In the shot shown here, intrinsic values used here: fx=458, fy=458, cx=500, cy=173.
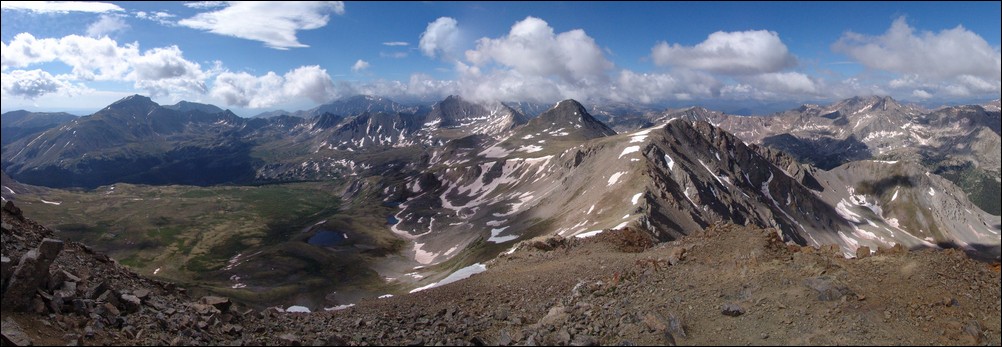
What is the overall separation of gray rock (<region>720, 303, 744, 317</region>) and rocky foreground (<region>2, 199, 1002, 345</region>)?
104mm

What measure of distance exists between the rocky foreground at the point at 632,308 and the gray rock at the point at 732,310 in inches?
4.1

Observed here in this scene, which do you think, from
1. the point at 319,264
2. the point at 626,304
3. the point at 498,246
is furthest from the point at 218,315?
the point at 319,264

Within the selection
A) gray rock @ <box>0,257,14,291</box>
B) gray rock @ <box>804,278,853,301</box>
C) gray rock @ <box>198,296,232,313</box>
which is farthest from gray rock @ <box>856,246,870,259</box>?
gray rock @ <box>0,257,14,291</box>

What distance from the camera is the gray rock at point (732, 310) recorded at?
2134 centimetres

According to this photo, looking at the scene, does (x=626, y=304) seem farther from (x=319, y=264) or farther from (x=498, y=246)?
(x=319, y=264)

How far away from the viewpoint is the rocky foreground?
18688 millimetres

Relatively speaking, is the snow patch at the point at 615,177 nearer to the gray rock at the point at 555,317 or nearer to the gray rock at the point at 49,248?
the gray rock at the point at 555,317

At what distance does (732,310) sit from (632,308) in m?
4.74

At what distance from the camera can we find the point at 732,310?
2136 centimetres

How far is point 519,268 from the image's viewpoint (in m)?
48.8

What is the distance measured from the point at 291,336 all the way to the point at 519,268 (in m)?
28.8

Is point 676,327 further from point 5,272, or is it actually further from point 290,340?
point 5,272

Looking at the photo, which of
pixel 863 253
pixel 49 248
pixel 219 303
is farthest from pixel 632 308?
pixel 49 248

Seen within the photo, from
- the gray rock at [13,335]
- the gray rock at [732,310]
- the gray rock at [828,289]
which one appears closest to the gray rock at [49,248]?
the gray rock at [13,335]
